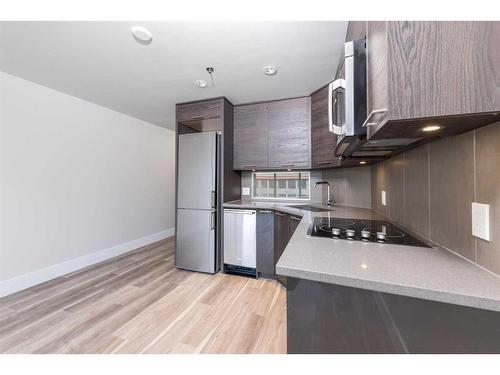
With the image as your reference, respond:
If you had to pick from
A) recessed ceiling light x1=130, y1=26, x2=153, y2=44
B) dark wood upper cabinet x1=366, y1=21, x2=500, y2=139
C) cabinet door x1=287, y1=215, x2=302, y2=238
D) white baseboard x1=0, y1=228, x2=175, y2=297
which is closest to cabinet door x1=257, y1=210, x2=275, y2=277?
cabinet door x1=287, y1=215, x2=302, y2=238

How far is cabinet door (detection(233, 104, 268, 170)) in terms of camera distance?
2.65m

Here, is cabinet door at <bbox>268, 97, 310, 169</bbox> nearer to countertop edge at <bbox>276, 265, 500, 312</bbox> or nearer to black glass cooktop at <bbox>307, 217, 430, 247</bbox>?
black glass cooktop at <bbox>307, 217, 430, 247</bbox>

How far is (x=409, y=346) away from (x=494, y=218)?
502 millimetres

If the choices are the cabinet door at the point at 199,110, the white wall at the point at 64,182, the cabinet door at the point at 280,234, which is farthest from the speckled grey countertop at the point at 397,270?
the white wall at the point at 64,182

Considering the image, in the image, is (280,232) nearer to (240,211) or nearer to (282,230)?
(282,230)

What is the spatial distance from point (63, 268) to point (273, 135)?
318cm

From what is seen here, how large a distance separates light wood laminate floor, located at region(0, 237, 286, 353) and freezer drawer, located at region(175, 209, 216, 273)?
5.6 inches

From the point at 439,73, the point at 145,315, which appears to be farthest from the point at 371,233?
the point at 145,315

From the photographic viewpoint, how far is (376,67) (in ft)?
2.44

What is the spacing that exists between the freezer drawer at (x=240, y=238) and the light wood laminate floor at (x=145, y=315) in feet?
0.74

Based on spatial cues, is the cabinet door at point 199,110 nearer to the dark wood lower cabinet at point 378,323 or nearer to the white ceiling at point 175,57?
the white ceiling at point 175,57

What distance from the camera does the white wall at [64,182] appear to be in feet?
6.84

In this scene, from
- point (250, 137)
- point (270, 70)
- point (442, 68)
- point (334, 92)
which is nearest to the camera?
point (442, 68)
